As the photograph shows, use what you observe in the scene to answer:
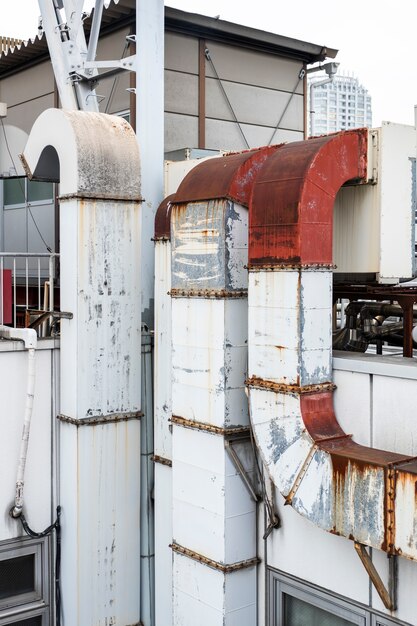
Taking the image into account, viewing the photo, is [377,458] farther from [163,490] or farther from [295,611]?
[163,490]

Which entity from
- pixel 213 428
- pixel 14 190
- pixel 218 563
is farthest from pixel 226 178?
pixel 14 190

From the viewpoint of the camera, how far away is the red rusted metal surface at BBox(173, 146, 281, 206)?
7672 millimetres

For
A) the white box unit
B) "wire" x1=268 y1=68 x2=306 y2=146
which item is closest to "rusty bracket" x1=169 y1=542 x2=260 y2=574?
the white box unit

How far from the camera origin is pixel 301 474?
6887 millimetres

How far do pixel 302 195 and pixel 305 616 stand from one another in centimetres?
426

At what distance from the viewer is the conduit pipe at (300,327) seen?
6719 millimetres

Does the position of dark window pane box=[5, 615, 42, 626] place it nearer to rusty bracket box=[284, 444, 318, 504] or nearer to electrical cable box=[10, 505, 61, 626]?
electrical cable box=[10, 505, 61, 626]

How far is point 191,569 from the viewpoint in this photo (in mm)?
8352

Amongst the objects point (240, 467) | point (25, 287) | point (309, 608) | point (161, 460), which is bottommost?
point (309, 608)

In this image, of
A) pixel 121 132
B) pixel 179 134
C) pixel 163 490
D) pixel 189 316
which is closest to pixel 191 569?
pixel 163 490

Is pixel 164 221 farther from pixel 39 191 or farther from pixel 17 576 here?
pixel 39 191

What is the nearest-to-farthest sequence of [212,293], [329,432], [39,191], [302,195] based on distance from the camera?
[302,195] → [329,432] → [212,293] → [39,191]

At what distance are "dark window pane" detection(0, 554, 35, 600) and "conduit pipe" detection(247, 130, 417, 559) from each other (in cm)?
384

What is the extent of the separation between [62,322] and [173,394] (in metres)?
1.79
